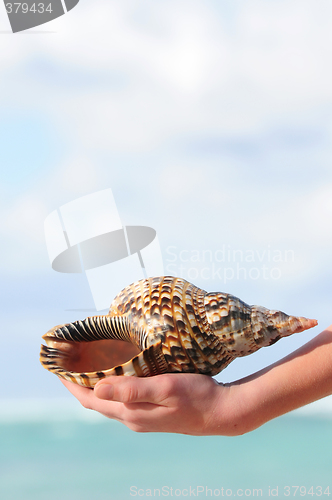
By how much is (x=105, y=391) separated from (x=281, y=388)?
1.98 ft

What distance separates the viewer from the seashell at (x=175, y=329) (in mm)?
1446

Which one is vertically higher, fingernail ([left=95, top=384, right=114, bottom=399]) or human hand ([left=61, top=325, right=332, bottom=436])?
fingernail ([left=95, top=384, right=114, bottom=399])

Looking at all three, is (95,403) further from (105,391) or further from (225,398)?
(225,398)

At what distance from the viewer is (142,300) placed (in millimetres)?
1550

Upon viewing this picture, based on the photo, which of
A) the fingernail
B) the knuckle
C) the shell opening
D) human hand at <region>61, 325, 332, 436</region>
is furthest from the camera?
the shell opening

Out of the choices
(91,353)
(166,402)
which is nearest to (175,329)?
(166,402)

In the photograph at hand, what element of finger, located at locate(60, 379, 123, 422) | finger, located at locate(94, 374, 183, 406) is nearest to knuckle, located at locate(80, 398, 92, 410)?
finger, located at locate(60, 379, 123, 422)

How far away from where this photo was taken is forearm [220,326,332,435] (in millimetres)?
1430

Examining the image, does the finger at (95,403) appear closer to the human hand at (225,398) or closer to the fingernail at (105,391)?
the human hand at (225,398)

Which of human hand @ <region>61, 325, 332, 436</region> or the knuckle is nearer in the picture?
human hand @ <region>61, 325, 332, 436</region>

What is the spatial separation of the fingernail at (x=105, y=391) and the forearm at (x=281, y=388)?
1.27ft

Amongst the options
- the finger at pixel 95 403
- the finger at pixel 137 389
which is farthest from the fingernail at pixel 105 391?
the finger at pixel 95 403

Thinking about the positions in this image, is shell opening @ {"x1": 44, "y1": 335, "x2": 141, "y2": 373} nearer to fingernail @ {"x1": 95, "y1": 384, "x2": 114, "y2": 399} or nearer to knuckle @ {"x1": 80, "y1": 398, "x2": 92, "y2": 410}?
knuckle @ {"x1": 80, "y1": 398, "x2": 92, "y2": 410}

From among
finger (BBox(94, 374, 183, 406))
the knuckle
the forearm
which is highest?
finger (BBox(94, 374, 183, 406))
